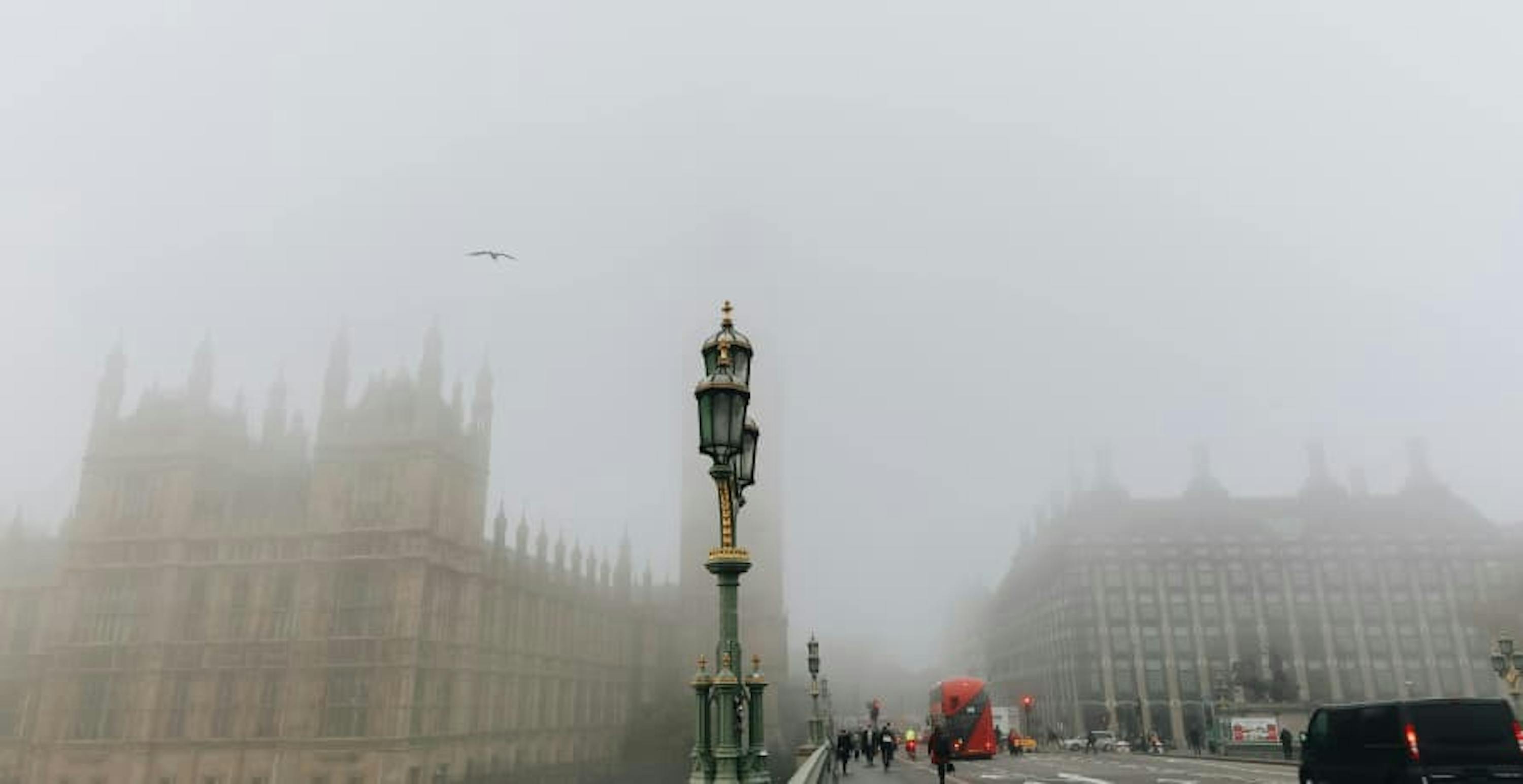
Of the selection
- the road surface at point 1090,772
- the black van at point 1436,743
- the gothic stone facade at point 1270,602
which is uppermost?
the gothic stone facade at point 1270,602

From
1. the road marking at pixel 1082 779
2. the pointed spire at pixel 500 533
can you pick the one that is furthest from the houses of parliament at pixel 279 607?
the road marking at pixel 1082 779

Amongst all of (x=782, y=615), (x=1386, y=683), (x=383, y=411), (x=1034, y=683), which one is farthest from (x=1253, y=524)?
(x=383, y=411)

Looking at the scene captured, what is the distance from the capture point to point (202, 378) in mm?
66562

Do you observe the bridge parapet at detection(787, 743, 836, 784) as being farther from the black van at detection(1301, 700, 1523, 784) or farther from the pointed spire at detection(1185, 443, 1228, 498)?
the pointed spire at detection(1185, 443, 1228, 498)

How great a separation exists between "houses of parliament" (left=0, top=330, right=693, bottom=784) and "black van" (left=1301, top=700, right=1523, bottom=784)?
48.6 meters

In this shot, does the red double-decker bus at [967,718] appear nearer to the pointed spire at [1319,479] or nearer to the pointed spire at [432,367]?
the pointed spire at [432,367]

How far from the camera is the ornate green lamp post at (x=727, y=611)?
27.3ft

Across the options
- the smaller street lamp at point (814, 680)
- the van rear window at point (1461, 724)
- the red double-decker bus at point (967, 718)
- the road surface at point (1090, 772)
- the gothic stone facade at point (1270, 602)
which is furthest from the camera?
the gothic stone facade at point (1270, 602)

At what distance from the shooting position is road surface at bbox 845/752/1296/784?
28375 mm

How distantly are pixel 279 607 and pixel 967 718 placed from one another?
4006 cm

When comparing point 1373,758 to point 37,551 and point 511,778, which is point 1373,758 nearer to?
point 511,778

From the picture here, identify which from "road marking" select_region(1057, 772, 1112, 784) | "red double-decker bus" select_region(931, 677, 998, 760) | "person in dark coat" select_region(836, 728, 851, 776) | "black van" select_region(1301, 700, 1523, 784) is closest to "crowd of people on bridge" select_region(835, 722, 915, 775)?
"person in dark coat" select_region(836, 728, 851, 776)

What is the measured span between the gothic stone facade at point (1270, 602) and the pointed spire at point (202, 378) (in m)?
94.5

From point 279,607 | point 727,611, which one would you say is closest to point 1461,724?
point 727,611
